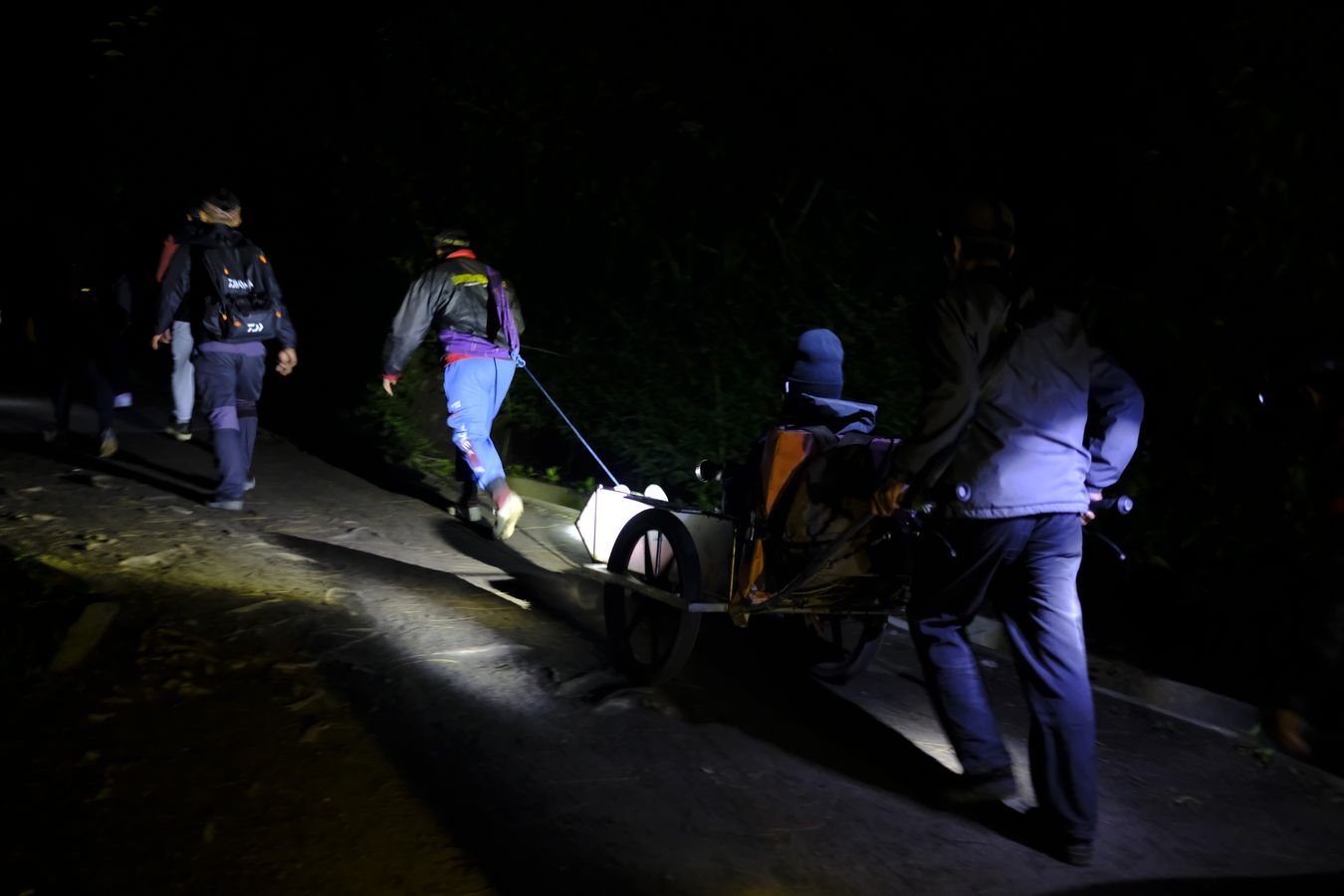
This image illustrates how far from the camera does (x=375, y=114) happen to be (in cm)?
1223

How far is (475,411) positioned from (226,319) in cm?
182

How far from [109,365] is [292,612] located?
5.18 meters

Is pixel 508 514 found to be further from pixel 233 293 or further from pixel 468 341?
pixel 233 293

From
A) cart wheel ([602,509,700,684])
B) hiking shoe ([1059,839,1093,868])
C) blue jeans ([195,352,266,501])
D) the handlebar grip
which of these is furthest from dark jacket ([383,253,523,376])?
hiking shoe ([1059,839,1093,868])

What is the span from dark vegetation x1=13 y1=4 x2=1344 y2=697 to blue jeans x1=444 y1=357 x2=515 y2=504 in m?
1.53

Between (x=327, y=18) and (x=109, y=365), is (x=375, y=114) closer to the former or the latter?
(x=327, y=18)

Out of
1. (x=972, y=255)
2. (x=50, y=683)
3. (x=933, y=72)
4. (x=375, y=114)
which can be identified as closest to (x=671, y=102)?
(x=933, y=72)

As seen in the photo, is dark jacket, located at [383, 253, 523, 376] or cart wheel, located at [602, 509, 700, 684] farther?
dark jacket, located at [383, 253, 523, 376]

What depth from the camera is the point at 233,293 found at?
777 centimetres

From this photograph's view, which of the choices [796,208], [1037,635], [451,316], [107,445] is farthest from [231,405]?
[1037,635]

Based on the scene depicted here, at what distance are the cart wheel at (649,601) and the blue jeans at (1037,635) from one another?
1.25 meters

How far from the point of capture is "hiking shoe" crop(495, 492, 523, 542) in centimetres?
754

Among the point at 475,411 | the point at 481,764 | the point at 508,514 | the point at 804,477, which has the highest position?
the point at 804,477

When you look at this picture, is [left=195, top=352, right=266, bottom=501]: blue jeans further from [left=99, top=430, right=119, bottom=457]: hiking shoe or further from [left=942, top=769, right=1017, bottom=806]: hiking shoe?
[left=942, top=769, right=1017, bottom=806]: hiking shoe
